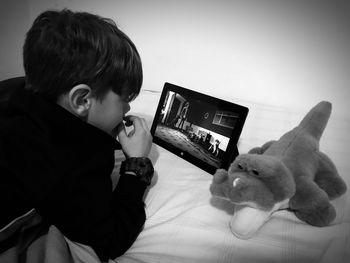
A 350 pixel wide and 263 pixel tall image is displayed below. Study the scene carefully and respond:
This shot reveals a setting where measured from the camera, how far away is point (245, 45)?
1207 mm

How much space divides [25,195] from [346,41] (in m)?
1.22

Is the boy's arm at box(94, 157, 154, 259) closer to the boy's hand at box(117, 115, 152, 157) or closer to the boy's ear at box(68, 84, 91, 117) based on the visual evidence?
the boy's hand at box(117, 115, 152, 157)

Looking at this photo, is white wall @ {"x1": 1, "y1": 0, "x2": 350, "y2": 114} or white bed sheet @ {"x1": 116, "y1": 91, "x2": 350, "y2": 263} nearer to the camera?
white bed sheet @ {"x1": 116, "y1": 91, "x2": 350, "y2": 263}

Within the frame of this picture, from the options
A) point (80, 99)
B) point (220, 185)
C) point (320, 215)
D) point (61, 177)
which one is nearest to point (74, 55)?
point (80, 99)

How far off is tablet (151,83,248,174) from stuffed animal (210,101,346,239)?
0.12 metres

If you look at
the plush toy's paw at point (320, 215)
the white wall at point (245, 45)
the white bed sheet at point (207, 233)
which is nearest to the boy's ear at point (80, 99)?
the white bed sheet at point (207, 233)

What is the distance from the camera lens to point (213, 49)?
1269 millimetres

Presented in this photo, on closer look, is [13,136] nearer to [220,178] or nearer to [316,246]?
[220,178]

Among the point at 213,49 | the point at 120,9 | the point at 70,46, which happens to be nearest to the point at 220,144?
the point at 70,46

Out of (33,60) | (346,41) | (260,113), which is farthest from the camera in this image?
(260,113)

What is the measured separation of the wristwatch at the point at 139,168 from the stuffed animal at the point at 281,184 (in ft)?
0.51

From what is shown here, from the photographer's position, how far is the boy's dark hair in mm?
552

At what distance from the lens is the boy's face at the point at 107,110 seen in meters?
0.61

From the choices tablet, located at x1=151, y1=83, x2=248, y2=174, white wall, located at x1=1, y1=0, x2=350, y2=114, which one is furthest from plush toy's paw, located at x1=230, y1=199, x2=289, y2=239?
white wall, located at x1=1, y1=0, x2=350, y2=114
